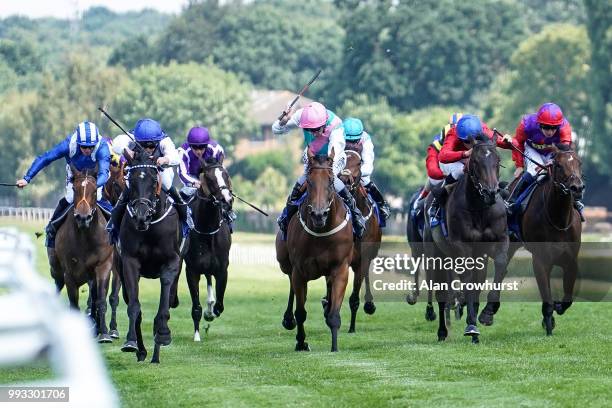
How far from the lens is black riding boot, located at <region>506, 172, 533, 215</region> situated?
720 inches

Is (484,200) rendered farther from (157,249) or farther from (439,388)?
(439,388)

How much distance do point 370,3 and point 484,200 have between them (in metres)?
95.0

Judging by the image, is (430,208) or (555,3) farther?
(555,3)

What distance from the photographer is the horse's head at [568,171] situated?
16766 millimetres

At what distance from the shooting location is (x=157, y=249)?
1484 cm

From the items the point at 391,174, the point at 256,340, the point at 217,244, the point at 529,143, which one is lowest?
the point at 391,174

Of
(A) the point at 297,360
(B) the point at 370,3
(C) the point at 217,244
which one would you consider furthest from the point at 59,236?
(B) the point at 370,3

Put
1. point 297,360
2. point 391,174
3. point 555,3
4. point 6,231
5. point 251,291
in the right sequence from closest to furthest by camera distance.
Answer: point 297,360 → point 6,231 → point 251,291 → point 391,174 → point 555,3

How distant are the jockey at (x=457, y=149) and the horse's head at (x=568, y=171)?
0.81 meters

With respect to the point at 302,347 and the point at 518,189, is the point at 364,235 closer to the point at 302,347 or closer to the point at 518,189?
the point at 518,189

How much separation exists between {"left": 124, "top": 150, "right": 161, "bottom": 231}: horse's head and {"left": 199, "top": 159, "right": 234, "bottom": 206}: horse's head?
3204 mm

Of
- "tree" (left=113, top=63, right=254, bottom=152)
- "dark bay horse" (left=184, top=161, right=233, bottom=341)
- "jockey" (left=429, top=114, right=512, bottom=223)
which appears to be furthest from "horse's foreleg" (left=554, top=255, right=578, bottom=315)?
"tree" (left=113, top=63, right=254, bottom=152)

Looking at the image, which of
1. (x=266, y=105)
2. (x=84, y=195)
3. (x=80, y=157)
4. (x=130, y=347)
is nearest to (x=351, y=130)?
(x=80, y=157)

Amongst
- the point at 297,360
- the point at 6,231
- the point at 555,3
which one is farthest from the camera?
the point at 555,3
